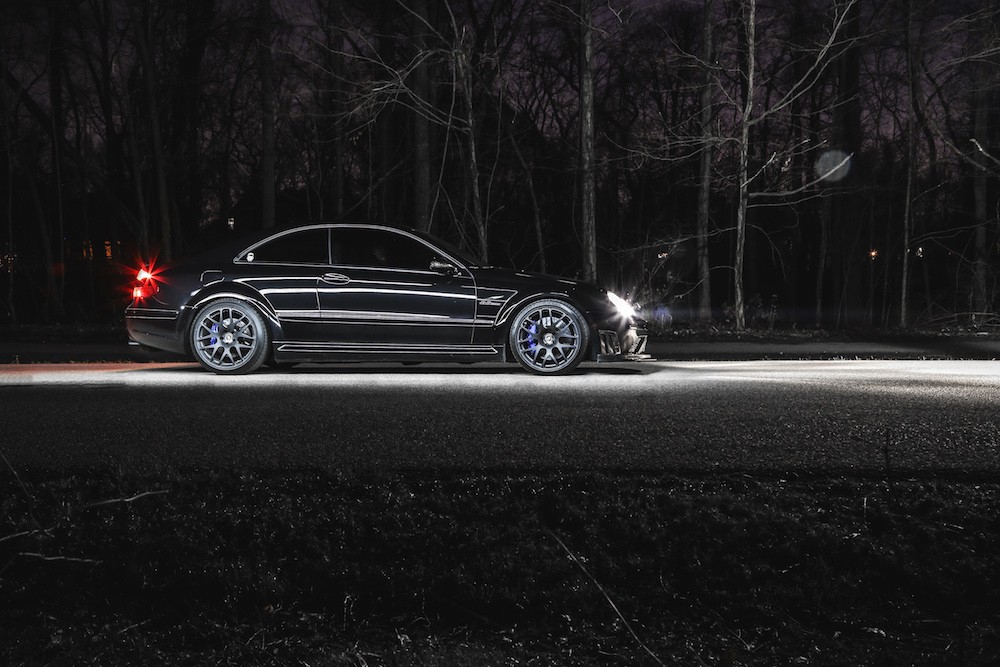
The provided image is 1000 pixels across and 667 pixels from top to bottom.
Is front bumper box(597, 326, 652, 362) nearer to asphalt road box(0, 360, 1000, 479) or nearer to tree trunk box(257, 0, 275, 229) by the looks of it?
asphalt road box(0, 360, 1000, 479)

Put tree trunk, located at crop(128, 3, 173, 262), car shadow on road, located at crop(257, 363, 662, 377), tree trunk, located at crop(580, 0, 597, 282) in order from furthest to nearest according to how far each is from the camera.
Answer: tree trunk, located at crop(128, 3, 173, 262) → tree trunk, located at crop(580, 0, 597, 282) → car shadow on road, located at crop(257, 363, 662, 377)

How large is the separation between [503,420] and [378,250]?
3.62 m

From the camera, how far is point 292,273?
9664 millimetres

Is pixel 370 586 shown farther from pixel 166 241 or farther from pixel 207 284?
pixel 166 241

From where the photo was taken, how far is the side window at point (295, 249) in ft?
32.0

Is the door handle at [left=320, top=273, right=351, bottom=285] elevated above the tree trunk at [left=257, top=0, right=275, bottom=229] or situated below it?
below

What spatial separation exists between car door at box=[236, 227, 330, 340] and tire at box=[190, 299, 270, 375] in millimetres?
355

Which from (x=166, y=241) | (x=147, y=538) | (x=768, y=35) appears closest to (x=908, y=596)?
(x=147, y=538)

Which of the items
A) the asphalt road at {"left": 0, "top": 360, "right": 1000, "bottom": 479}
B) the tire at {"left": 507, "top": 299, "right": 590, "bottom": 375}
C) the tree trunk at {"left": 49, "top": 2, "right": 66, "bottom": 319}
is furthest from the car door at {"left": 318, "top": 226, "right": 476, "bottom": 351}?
the tree trunk at {"left": 49, "top": 2, "right": 66, "bottom": 319}

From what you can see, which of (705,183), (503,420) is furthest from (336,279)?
(705,183)

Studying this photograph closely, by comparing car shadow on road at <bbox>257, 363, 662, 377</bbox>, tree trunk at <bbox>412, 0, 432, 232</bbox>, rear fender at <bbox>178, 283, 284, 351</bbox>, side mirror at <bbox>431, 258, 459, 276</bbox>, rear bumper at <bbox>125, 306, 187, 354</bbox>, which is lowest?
car shadow on road at <bbox>257, 363, 662, 377</bbox>

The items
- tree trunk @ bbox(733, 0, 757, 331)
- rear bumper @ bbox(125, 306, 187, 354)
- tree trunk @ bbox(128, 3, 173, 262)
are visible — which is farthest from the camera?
tree trunk @ bbox(128, 3, 173, 262)

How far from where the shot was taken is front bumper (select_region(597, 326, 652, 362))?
964 cm

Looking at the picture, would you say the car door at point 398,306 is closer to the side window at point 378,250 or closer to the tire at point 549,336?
the side window at point 378,250
